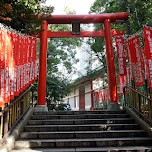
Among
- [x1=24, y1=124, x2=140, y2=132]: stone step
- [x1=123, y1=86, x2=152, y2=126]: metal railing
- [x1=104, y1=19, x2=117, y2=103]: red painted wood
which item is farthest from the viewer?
[x1=104, y1=19, x2=117, y2=103]: red painted wood

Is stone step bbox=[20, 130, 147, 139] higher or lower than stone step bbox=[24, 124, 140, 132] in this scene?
lower

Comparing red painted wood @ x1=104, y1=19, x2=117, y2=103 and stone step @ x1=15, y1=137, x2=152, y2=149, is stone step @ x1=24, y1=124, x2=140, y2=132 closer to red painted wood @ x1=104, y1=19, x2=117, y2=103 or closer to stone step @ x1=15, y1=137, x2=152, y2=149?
stone step @ x1=15, y1=137, x2=152, y2=149

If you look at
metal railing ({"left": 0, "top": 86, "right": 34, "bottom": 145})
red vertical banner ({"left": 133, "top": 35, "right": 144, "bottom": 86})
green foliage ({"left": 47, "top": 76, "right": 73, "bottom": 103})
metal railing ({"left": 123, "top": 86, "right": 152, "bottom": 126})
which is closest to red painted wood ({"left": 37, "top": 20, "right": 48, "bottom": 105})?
metal railing ({"left": 0, "top": 86, "right": 34, "bottom": 145})

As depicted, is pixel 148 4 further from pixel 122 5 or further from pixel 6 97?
pixel 6 97

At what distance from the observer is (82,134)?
20.6 feet

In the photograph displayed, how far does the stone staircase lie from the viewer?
5.68 m

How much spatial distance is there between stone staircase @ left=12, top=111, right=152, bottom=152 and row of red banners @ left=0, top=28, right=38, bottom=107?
1300 millimetres

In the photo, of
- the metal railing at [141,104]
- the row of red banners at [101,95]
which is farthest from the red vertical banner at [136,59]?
the row of red banners at [101,95]

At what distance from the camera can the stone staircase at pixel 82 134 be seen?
5684 mm

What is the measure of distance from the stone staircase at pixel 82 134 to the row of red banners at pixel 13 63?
130 cm

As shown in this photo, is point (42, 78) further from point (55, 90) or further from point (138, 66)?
point (138, 66)

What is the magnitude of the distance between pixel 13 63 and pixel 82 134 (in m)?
2.73

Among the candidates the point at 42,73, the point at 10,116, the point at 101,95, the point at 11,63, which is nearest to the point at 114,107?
the point at 42,73

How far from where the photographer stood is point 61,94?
13.0 meters
